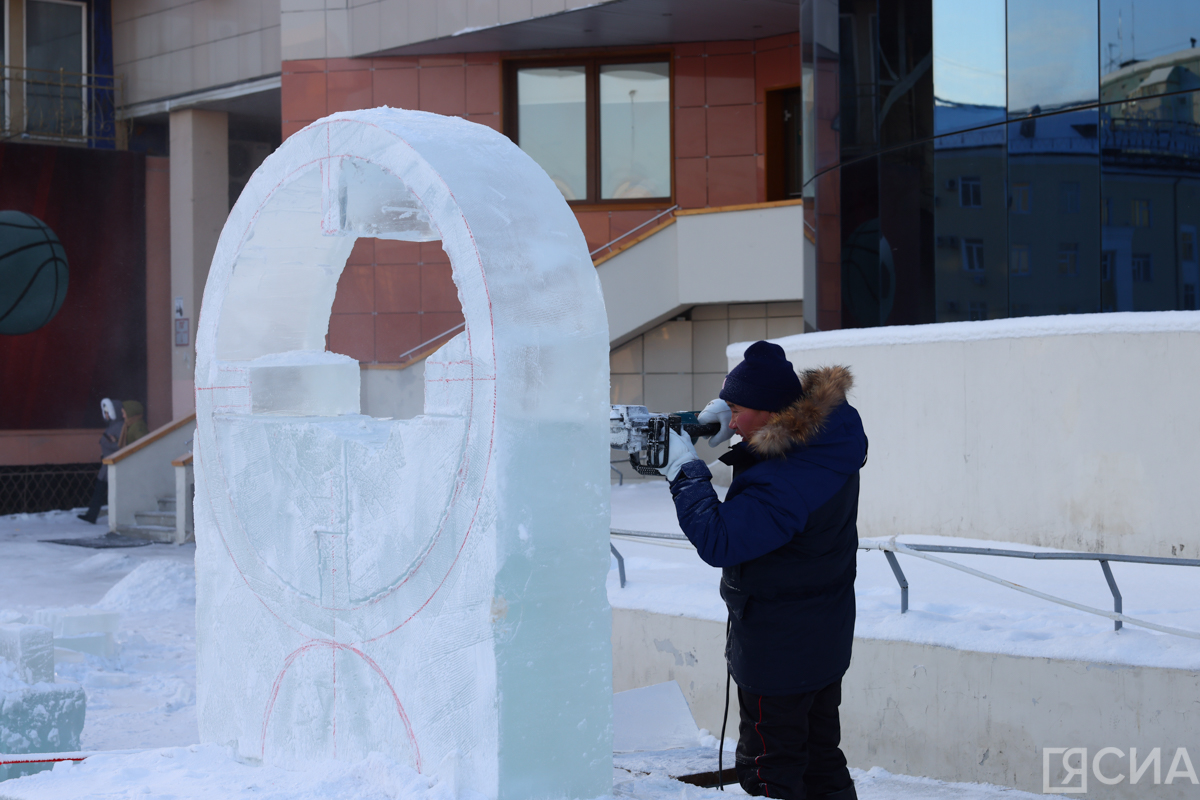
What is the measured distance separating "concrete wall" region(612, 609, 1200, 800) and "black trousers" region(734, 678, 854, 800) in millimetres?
1900

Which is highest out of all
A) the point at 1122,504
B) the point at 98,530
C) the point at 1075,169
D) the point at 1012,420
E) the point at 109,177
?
the point at 109,177

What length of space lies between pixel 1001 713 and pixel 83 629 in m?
6.29

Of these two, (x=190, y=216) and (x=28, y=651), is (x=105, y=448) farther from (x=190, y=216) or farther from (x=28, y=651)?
(x=28, y=651)

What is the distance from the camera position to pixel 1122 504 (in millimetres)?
7203

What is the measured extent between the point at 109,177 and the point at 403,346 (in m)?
5.94

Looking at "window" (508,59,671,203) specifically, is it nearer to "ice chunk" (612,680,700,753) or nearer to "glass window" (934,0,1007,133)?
"glass window" (934,0,1007,133)

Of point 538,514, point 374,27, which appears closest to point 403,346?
point 374,27

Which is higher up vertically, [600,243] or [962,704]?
[600,243]

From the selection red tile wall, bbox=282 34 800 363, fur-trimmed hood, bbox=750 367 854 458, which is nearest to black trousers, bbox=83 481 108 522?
red tile wall, bbox=282 34 800 363

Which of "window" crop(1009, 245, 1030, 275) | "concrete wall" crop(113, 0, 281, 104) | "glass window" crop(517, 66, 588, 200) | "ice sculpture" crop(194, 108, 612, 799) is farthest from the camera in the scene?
"concrete wall" crop(113, 0, 281, 104)

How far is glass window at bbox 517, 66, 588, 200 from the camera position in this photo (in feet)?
52.7

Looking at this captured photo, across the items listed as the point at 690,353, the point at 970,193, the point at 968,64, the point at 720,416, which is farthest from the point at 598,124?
the point at 720,416

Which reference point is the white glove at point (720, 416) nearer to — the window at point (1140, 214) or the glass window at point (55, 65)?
the window at point (1140, 214)

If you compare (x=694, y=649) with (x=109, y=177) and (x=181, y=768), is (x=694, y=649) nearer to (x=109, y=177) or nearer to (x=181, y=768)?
(x=181, y=768)
